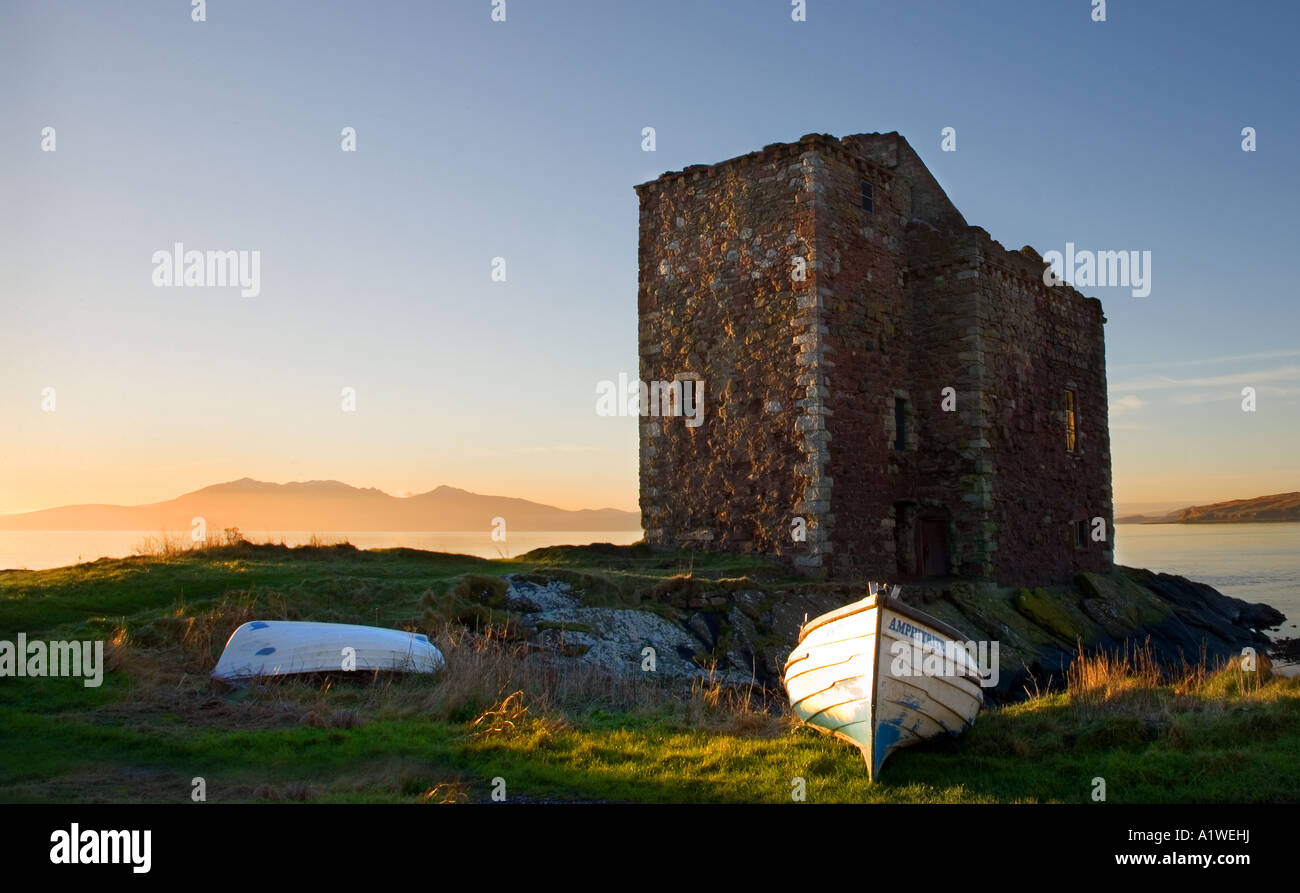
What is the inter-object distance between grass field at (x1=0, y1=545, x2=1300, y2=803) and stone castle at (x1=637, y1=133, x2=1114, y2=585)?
311 inches

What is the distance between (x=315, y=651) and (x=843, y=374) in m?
13.6

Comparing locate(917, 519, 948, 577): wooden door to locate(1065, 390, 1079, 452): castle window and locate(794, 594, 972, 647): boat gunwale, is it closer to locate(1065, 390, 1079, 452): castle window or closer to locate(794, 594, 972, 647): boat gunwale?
locate(1065, 390, 1079, 452): castle window

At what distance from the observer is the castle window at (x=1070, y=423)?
2795cm

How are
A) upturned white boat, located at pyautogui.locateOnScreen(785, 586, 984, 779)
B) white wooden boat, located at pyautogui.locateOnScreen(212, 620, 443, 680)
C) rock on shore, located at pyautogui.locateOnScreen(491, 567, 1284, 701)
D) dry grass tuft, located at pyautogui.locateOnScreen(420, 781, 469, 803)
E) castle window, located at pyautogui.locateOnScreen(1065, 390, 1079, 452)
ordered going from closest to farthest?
dry grass tuft, located at pyautogui.locateOnScreen(420, 781, 469, 803), upturned white boat, located at pyautogui.locateOnScreen(785, 586, 984, 779), white wooden boat, located at pyautogui.locateOnScreen(212, 620, 443, 680), rock on shore, located at pyautogui.locateOnScreen(491, 567, 1284, 701), castle window, located at pyautogui.locateOnScreen(1065, 390, 1079, 452)

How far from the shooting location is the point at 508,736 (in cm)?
1058

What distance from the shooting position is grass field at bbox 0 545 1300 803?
8.80 m

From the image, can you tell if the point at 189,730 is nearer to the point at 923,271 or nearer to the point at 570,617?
the point at 570,617

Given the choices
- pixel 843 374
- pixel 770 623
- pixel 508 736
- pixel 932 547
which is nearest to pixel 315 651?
pixel 508 736

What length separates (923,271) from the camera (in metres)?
24.8

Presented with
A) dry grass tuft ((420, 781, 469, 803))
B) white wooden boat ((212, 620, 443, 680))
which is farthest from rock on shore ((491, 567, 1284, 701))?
dry grass tuft ((420, 781, 469, 803))

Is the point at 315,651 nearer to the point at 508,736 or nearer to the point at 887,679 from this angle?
the point at 508,736

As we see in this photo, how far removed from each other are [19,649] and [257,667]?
3065mm
